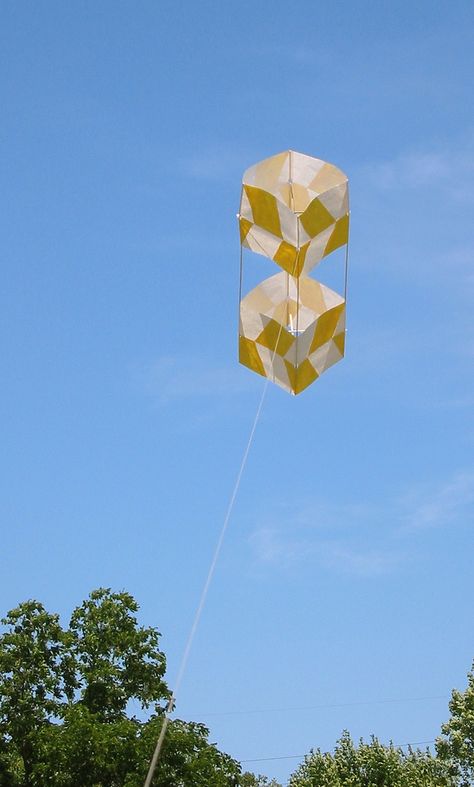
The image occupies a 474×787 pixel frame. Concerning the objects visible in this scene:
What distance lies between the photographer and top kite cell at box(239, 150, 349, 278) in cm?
1558

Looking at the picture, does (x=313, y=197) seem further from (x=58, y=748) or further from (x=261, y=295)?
(x=58, y=748)

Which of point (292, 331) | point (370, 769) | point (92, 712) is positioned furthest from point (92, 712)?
point (292, 331)

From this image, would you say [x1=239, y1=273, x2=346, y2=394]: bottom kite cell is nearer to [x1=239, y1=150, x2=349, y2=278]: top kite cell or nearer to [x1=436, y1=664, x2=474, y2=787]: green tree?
[x1=239, y1=150, x2=349, y2=278]: top kite cell

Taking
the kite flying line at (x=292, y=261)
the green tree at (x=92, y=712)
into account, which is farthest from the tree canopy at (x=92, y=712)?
the kite flying line at (x=292, y=261)

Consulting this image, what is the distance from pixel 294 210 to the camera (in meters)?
16.0

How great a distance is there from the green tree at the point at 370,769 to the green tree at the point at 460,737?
52 centimetres

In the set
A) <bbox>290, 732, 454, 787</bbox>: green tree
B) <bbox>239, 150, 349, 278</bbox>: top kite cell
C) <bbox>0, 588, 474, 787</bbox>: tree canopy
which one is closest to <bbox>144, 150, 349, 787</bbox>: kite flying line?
<bbox>239, 150, 349, 278</bbox>: top kite cell

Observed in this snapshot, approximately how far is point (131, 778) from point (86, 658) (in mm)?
5510

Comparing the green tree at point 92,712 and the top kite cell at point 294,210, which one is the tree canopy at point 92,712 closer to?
the green tree at point 92,712

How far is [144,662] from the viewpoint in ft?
140

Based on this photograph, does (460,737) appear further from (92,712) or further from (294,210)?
(294,210)

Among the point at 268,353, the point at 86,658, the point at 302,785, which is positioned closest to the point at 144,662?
the point at 86,658

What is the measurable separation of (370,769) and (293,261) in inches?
1531

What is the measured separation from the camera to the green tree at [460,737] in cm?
5056
